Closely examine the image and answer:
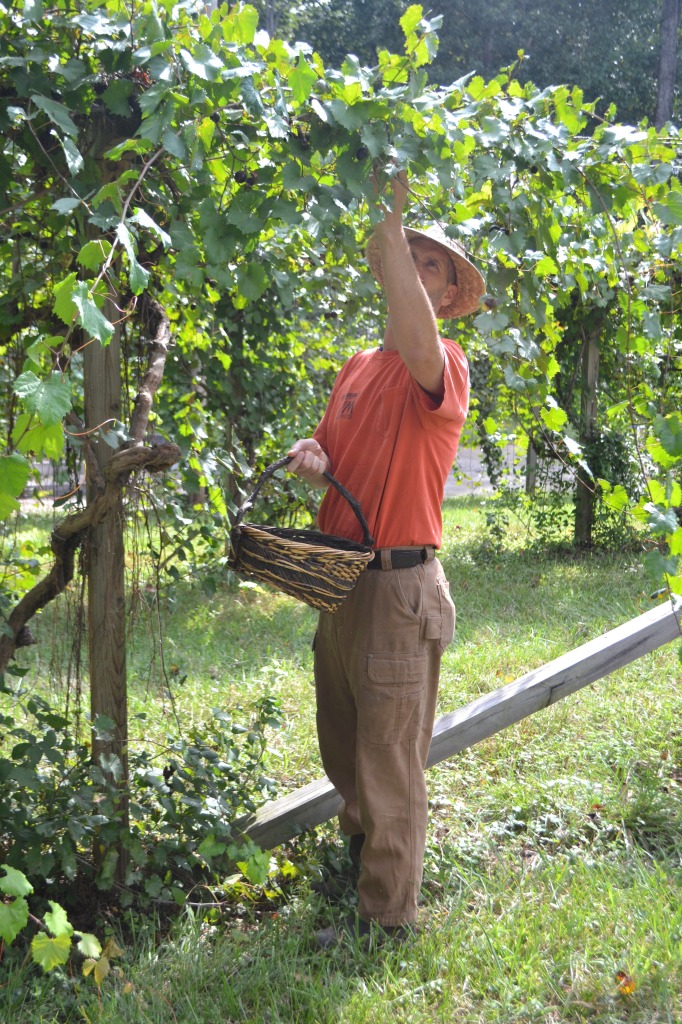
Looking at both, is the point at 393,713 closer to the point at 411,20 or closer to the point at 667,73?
the point at 411,20

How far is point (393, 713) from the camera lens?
100 inches

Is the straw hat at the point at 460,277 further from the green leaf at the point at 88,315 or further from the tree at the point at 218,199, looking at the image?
the green leaf at the point at 88,315

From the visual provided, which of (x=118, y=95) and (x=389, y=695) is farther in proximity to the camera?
(x=389, y=695)

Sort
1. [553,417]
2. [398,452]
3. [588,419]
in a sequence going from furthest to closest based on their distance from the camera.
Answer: [588,419], [553,417], [398,452]

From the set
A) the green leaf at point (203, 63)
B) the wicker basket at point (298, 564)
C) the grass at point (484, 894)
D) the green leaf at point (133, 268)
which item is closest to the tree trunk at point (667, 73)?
the grass at point (484, 894)

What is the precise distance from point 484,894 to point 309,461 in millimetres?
1426

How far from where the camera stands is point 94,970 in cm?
235

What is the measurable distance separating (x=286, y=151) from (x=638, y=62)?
2193 centimetres

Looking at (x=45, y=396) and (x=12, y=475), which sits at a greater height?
(x=45, y=396)

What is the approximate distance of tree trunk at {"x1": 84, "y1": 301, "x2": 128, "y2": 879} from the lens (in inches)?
105

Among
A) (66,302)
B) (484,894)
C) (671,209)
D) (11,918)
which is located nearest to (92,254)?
(66,302)

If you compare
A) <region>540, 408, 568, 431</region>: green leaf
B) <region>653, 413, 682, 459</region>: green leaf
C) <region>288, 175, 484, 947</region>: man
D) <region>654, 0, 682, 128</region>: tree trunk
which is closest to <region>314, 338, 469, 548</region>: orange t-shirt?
<region>288, 175, 484, 947</region>: man

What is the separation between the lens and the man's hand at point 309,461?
2.48m

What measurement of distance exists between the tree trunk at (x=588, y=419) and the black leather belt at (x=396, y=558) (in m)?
5.45
